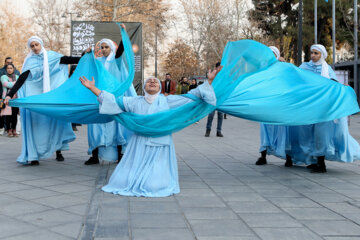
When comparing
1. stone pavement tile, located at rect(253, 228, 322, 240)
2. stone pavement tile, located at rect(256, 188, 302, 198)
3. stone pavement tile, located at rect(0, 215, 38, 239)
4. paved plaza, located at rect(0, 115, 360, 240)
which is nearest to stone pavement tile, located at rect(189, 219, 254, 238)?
paved plaza, located at rect(0, 115, 360, 240)

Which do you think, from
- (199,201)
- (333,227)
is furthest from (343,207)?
(199,201)

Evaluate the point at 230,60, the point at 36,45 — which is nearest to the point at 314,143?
the point at 230,60

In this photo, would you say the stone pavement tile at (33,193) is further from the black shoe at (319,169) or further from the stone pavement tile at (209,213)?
the black shoe at (319,169)

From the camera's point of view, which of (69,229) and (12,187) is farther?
(12,187)

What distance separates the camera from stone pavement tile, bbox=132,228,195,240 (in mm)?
3807

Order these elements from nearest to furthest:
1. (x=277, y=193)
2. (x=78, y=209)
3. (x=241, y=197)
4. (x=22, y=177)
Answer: (x=78, y=209) < (x=241, y=197) < (x=277, y=193) < (x=22, y=177)

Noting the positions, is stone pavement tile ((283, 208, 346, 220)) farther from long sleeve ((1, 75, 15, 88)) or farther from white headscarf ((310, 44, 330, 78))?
long sleeve ((1, 75, 15, 88))

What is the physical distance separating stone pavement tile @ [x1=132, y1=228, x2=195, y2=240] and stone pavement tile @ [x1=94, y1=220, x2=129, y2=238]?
98 mm

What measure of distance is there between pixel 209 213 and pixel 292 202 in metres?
1.11

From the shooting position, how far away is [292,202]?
5.16m

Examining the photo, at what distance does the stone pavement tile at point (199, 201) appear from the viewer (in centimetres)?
499

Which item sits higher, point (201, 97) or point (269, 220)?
point (201, 97)

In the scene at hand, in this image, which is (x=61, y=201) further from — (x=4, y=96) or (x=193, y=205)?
(x=4, y=96)

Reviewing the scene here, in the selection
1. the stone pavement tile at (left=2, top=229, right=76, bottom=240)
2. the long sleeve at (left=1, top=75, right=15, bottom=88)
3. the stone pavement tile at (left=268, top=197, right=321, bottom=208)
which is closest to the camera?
the stone pavement tile at (left=2, top=229, right=76, bottom=240)
